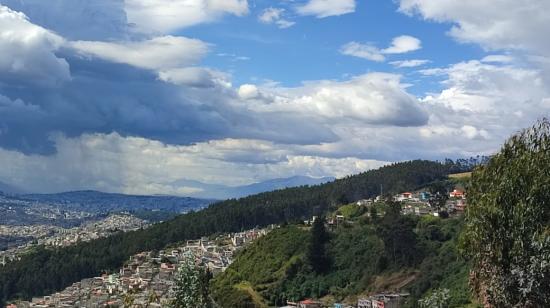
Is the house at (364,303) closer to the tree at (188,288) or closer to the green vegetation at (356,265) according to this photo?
the green vegetation at (356,265)

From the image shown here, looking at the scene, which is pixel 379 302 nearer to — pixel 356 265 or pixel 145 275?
pixel 356 265

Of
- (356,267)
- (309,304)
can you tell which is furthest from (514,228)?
(356,267)

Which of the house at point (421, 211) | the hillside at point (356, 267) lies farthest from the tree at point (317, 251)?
the house at point (421, 211)

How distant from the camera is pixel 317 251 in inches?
3413

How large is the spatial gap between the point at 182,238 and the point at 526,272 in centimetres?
13472

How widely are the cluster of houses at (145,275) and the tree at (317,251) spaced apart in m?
14.1

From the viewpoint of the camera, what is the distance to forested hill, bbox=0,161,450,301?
428 feet

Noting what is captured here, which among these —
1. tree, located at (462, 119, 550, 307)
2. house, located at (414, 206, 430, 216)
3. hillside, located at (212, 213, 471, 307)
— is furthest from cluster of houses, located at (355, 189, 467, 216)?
tree, located at (462, 119, 550, 307)

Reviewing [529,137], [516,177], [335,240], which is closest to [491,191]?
[516,177]

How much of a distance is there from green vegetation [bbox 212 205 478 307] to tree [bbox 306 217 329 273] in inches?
19.7

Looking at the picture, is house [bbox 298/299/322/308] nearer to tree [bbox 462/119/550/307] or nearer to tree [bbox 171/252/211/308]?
tree [bbox 171/252/211/308]

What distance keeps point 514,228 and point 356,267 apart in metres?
67.8

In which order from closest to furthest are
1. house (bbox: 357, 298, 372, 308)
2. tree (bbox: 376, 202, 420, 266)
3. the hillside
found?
house (bbox: 357, 298, 372, 308) < the hillside < tree (bbox: 376, 202, 420, 266)

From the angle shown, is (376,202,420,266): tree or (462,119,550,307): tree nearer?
(462,119,550,307): tree
